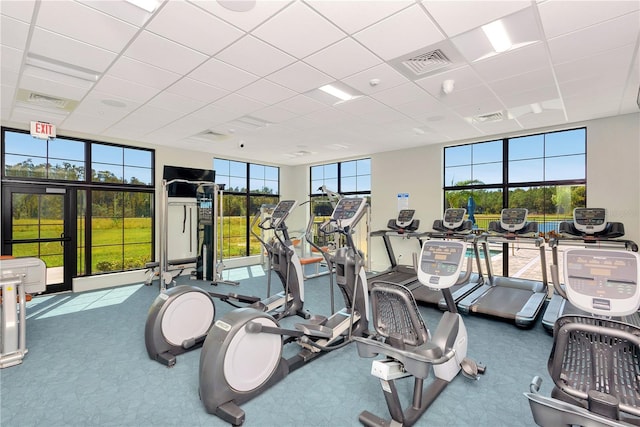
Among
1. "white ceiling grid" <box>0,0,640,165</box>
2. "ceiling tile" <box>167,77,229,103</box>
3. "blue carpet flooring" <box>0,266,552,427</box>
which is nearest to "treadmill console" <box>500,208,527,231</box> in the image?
"white ceiling grid" <box>0,0,640,165</box>

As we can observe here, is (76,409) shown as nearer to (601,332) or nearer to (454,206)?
(601,332)

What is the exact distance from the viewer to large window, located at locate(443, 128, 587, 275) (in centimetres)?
518

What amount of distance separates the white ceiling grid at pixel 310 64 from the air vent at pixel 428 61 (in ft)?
0.08

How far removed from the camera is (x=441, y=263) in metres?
2.31

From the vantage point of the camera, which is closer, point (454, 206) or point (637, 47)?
point (637, 47)

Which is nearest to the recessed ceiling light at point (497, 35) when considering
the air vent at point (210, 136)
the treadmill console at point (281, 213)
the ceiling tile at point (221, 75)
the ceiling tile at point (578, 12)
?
the ceiling tile at point (578, 12)

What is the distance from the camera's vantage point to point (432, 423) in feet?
6.86

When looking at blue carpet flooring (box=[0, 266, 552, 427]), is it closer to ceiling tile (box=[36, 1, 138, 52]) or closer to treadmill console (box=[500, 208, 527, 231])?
treadmill console (box=[500, 208, 527, 231])

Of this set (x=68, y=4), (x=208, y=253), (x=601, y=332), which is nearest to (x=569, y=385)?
(x=601, y=332)

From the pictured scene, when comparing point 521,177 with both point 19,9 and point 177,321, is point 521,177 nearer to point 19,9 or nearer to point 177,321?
point 177,321

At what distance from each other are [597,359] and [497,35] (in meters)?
2.37

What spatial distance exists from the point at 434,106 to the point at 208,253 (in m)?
5.01

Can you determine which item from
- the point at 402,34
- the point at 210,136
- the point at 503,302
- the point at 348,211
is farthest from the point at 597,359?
the point at 210,136

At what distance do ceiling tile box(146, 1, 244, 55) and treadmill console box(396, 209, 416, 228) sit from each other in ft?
14.9
